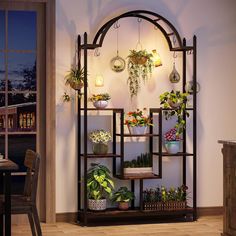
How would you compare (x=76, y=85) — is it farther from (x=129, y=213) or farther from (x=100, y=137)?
(x=129, y=213)

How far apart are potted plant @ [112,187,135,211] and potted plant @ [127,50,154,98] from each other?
1128mm

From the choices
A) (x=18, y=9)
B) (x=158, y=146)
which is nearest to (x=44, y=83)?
(x=18, y=9)

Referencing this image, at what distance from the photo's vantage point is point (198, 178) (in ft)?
23.8

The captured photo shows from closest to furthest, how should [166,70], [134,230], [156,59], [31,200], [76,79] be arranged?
[31,200]
[134,230]
[76,79]
[156,59]
[166,70]

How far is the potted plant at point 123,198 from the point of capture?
6770 millimetres

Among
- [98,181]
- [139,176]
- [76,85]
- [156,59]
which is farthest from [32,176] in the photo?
[156,59]

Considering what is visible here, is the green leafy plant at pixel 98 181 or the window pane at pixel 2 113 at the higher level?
the window pane at pixel 2 113

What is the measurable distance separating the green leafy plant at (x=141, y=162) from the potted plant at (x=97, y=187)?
27 cm

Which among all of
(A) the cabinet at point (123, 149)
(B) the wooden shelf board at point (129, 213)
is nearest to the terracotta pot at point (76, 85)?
(A) the cabinet at point (123, 149)

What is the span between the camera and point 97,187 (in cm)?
667

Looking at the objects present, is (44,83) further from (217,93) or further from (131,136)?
(217,93)

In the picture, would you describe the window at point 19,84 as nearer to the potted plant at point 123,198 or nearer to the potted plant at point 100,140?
the potted plant at point 100,140

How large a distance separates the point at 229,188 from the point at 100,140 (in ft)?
5.33

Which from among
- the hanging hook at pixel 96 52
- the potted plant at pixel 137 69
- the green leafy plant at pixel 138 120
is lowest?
the green leafy plant at pixel 138 120
